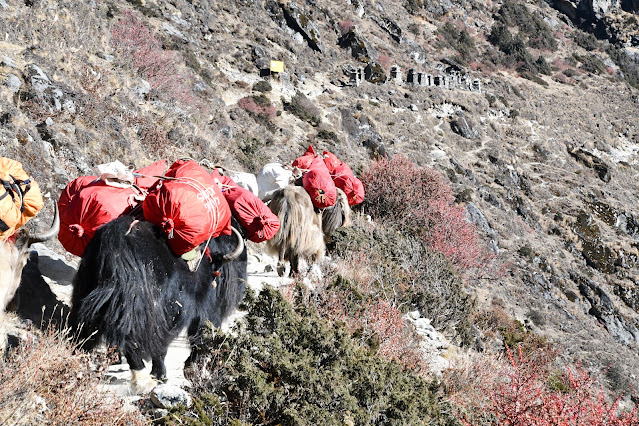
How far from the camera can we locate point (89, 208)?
3.21m

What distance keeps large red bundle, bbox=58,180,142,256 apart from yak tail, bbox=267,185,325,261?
1.99 metres

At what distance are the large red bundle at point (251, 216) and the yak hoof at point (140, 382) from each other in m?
1.44

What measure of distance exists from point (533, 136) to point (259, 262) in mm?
34719

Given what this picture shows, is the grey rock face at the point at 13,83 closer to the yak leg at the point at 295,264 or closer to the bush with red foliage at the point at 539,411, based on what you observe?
the yak leg at the point at 295,264

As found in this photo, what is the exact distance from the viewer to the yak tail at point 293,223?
518cm

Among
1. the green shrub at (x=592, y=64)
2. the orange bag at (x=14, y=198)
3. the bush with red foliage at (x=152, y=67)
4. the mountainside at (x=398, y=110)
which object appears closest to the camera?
the orange bag at (x=14, y=198)

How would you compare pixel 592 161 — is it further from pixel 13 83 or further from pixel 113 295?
pixel 113 295

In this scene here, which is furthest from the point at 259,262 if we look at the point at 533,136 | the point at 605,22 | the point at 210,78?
the point at 605,22

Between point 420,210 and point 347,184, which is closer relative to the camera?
point 347,184

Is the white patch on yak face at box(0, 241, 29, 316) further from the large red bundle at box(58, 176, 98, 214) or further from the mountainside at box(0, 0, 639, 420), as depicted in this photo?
the mountainside at box(0, 0, 639, 420)

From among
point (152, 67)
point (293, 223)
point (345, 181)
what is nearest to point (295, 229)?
point (293, 223)

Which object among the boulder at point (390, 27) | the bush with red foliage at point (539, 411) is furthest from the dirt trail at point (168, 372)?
the boulder at point (390, 27)

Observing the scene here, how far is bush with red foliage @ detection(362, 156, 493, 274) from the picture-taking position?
1162 cm

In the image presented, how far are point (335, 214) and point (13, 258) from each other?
399 cm
